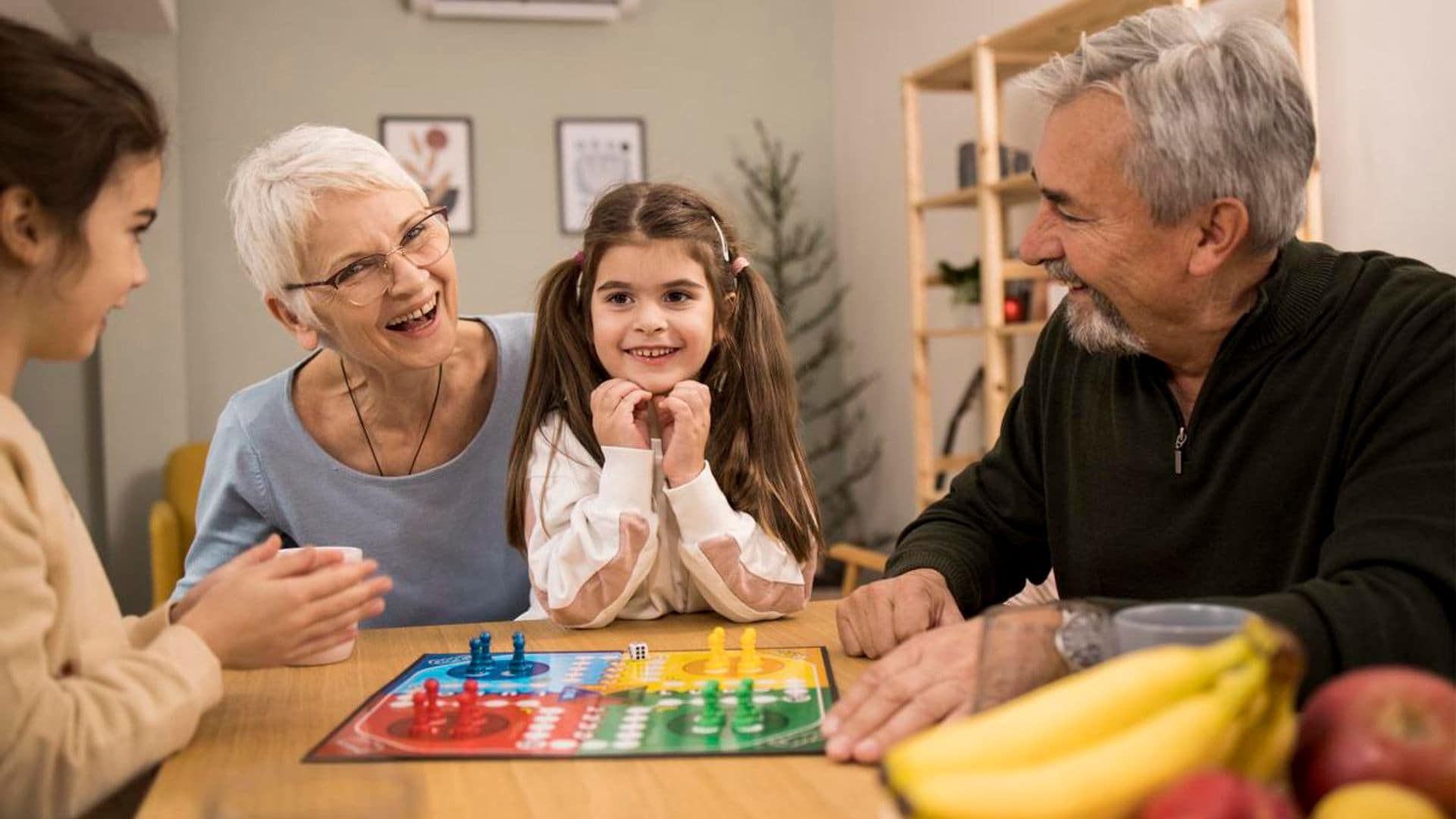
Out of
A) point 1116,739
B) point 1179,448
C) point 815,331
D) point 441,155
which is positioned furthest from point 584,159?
point 1116,739

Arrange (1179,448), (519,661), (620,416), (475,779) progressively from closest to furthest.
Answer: (475,779) → (519,661) → (1179,448) → (620,416)

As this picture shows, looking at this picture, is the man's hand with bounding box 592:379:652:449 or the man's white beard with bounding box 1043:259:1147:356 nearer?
the man's white beard with bounding box 1043:259:1147:356

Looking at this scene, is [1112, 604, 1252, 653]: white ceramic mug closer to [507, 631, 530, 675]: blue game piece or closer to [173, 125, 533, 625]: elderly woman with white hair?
[507, 631, 530, 675]: blue game piece

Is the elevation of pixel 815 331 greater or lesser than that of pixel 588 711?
greater

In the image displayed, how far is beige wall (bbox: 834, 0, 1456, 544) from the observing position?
115 inches

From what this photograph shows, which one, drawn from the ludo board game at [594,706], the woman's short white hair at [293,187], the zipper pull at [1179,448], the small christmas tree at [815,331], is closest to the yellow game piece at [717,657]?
the ludo board game at [594,706]

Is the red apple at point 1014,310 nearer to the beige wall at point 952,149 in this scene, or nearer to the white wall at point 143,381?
the beige wall at point 952,149

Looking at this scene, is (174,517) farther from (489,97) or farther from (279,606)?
(279,606)

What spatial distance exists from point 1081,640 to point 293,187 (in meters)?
1.65

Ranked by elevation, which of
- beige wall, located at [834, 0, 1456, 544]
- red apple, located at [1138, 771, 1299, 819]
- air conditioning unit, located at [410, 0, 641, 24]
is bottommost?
red apple, located at [1138, 771, 1299, 819]

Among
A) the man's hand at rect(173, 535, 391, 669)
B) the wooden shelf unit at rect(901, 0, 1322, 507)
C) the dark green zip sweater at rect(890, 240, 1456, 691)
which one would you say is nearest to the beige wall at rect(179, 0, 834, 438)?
the wooden shelf unit at rect(901, 0, 1322, 507)

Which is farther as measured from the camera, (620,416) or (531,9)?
(531,9)

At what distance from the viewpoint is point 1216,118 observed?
1.59m

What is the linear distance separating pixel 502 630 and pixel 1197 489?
981mm
